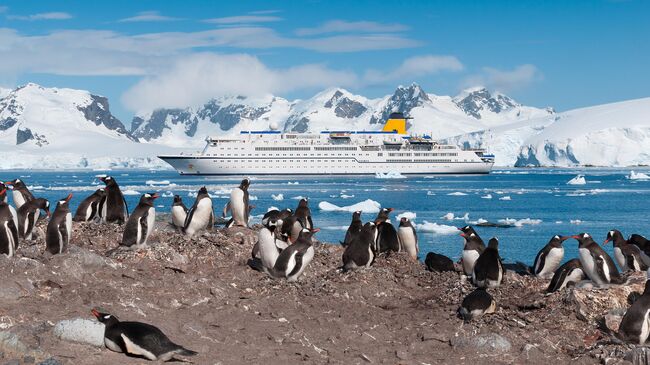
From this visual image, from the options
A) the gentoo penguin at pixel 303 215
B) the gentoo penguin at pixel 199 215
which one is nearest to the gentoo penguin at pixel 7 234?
the gentoo penguin at pixel 199 215

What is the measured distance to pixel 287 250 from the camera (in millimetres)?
11086

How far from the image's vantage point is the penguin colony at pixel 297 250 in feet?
27.9

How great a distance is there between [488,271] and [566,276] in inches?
42.5

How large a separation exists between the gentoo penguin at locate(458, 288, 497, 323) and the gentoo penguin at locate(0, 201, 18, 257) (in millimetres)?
5766

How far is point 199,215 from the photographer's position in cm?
1351

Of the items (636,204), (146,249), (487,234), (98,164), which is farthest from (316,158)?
(98,164)

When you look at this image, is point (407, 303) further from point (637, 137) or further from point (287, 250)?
point (637, 137)

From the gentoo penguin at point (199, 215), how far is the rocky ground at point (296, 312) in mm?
1459

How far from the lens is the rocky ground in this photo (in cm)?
877

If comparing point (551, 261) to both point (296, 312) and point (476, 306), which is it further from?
point (296, 312)

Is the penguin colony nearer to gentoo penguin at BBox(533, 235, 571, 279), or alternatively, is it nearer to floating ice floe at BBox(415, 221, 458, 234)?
gentoo penguin at BBox(533, 235, 571, 279)

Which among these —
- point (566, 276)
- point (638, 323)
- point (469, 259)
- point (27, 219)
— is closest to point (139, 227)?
point (27, 219)

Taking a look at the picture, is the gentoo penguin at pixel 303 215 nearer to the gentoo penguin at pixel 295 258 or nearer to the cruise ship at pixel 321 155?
the gentoo penguin at pixel 295 258

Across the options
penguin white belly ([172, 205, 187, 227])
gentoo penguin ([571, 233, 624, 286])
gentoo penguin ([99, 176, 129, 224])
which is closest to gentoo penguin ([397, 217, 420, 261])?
gentoo penguin ([571, 233, 624, 286])
